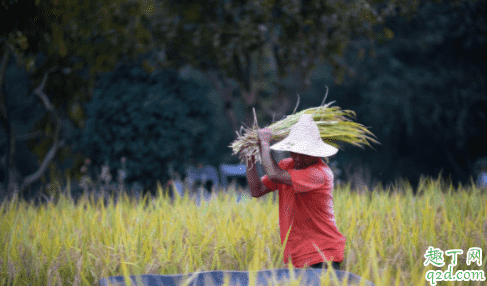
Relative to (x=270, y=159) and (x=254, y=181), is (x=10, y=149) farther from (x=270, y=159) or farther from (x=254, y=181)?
(x=270, y=159)

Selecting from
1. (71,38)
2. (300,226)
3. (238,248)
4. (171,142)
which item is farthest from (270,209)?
(71,38)

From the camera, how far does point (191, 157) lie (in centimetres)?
785

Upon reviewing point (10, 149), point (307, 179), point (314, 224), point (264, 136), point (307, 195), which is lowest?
point (314, 224)

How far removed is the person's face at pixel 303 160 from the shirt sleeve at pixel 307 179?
0.12 m

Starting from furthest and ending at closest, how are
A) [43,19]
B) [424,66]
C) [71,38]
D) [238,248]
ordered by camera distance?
[424,66] < [71,38] < [43,19] < [238,248]

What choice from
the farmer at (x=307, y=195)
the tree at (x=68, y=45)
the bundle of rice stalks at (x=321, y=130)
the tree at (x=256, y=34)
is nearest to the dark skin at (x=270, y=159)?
the farmer at (x=307, y=195)

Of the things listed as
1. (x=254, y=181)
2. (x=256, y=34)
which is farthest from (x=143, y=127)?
(x=254, y=181)

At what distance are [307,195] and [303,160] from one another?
230 millimetres

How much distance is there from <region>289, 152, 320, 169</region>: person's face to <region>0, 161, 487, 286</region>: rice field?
61 cm

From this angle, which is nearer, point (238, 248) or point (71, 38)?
point (238, 248)

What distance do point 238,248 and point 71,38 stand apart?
524 centimetres

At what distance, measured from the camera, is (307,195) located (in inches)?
111

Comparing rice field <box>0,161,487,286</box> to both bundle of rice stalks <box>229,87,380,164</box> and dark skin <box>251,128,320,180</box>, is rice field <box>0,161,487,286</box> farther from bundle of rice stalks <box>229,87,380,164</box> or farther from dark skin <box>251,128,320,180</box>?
bundle of rice stalks <box>229,87,380,164</box>

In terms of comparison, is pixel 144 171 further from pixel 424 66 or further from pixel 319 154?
pixel 424 66
